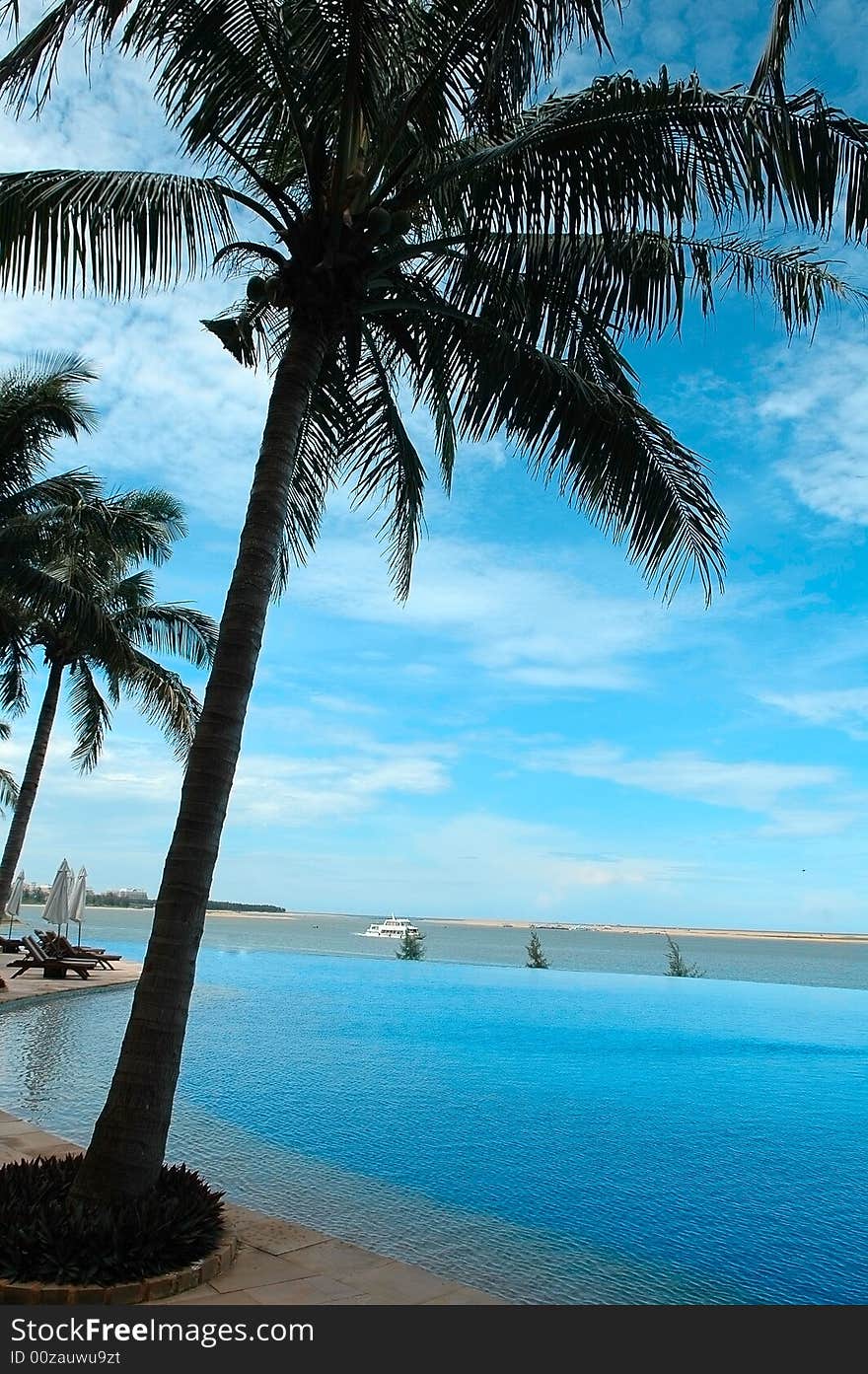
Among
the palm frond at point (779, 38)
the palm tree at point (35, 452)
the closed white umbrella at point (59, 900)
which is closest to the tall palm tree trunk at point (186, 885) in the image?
the palm frond at point (779, 38)

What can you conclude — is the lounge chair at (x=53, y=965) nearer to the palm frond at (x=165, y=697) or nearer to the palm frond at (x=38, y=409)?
the palm frond at (x=165, y=697)

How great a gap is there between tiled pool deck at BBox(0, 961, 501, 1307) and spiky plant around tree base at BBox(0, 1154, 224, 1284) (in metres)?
0.20

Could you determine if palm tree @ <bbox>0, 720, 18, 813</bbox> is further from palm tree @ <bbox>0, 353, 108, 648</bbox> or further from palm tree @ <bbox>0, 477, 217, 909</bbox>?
palm tree @ <bbox>0, 353, 108, 648</bbox>

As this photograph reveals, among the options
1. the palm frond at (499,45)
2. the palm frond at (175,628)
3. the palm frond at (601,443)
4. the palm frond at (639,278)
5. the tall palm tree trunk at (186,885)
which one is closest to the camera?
the tall palm tree trunk at (186,885)

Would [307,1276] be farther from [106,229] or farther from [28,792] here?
[28,792]

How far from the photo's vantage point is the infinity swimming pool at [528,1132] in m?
6.14

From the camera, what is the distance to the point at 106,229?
573cm

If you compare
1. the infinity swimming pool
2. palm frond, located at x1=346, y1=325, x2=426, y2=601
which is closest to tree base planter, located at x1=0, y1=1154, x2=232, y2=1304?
the infinity swimming pool

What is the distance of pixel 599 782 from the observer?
2419 inches

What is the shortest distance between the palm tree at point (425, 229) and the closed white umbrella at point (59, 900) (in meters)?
15.7

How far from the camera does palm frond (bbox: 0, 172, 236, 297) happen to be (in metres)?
5.54

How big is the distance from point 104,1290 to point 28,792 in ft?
48.9
